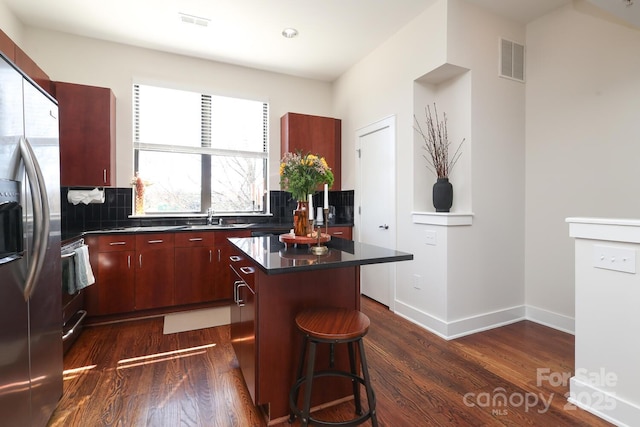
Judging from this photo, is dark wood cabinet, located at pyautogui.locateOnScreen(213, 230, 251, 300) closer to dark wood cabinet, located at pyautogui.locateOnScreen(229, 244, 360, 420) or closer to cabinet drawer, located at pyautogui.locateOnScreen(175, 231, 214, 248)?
cabinet drawer, located at pyautogui.locateOnScreen(175, 231, 214, 248)

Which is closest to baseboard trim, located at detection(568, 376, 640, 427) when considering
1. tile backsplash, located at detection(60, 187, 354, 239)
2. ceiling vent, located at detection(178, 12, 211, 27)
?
tile backsplash, located at detection(60, 187, 354, 239)

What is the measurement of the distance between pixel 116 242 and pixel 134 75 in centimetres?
207

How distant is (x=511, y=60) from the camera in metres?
3.22

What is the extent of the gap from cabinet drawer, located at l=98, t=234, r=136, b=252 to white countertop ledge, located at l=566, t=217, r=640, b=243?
151 inches

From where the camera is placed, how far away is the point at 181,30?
3.40 m

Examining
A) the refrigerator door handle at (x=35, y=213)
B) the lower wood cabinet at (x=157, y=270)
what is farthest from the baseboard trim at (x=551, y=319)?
the refrigerator door handle at (x=35, y=213)

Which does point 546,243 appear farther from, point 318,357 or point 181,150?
point 181,150

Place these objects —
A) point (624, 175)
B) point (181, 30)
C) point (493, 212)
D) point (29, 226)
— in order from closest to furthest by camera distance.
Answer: point (29, 226)
point (624, 175)
point (493, 212)
point (181, 30)

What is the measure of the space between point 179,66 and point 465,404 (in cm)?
462

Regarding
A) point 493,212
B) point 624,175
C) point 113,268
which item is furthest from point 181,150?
point 624,175

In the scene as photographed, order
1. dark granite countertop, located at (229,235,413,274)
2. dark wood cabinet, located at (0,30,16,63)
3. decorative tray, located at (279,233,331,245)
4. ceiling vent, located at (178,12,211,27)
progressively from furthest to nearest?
ceiling vent, located at (178,12,211,27)
dark wood cabinet, located at (0,30,16,63)
decorative tray, located at (279,233,331,245)
dark granite countertop, located at (229,235,413,274)

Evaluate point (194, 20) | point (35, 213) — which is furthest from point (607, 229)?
point (194, 20)

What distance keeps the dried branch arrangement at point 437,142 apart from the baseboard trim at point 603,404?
77.8 inches

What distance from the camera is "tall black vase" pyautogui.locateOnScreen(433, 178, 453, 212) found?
3031mm
